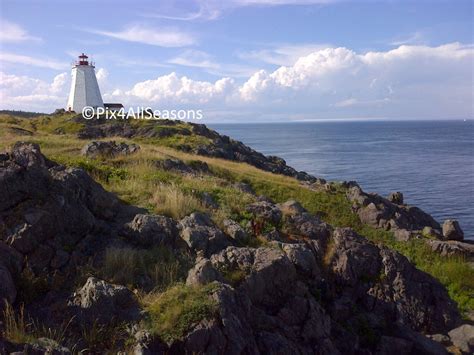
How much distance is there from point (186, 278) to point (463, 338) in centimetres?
715

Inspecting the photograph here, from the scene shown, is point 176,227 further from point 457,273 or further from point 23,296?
point 457,273

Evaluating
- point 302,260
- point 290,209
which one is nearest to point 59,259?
point 302,260

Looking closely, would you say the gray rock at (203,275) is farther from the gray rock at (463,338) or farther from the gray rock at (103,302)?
the gray rock at (463,338)

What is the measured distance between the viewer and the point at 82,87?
73.4m

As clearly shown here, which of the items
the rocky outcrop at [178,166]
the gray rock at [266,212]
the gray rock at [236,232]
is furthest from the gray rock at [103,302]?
the rocky outcrop at [178,166]

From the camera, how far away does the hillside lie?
661cm

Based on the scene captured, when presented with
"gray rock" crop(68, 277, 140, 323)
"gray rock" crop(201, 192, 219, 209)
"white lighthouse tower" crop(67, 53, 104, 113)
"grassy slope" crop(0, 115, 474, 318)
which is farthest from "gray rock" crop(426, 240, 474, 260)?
"white lighthouse tower" crop(67, 53, 104, 113)

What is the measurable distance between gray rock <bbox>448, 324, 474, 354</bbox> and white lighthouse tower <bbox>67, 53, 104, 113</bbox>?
7117cm

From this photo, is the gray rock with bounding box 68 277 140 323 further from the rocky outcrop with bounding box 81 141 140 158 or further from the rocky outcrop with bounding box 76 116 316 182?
the rocky outcrop with bounding box 76 116 316 182

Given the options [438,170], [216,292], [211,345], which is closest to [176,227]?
[216,292]

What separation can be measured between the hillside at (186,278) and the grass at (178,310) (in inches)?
0.7

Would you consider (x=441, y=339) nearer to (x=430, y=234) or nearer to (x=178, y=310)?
(x=178, y=310)

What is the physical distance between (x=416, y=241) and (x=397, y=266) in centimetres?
1234

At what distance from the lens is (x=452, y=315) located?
37.6 ft
